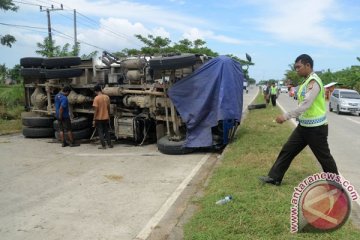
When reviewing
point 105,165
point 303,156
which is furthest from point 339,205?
point 105,165

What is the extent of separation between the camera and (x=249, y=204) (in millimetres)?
5289

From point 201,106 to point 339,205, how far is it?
637 centimetres

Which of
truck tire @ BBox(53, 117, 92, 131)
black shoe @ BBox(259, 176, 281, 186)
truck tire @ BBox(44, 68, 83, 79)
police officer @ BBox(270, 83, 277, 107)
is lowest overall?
black shoe @ BBox(259, 176, 281, 186)

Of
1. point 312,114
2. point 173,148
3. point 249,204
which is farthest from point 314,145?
point 173,148

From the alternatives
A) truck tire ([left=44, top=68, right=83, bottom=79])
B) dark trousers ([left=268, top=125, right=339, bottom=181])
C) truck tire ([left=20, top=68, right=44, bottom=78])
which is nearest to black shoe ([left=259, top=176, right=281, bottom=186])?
dark trousers ([left=268, top=125, right=339, bottom=181])

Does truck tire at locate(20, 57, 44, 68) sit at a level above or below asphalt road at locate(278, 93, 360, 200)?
above

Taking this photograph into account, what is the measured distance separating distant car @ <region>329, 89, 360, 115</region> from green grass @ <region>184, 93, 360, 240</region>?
15423 mm

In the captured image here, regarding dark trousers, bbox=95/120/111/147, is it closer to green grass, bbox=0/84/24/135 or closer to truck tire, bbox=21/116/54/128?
truck tire, bbox=21/116/54/128

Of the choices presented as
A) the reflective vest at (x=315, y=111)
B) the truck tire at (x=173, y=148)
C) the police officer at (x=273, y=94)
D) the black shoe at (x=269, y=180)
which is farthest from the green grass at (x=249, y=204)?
the police officer at (x=273, y=94)

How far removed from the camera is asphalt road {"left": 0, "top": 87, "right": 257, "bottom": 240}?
513 centimetres

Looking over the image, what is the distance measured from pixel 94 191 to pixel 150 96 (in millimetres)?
4775

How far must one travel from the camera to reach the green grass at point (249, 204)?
14.6 feet

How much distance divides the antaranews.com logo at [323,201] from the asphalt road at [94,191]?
1.62 m

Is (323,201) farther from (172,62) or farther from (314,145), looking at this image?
(172,62)
